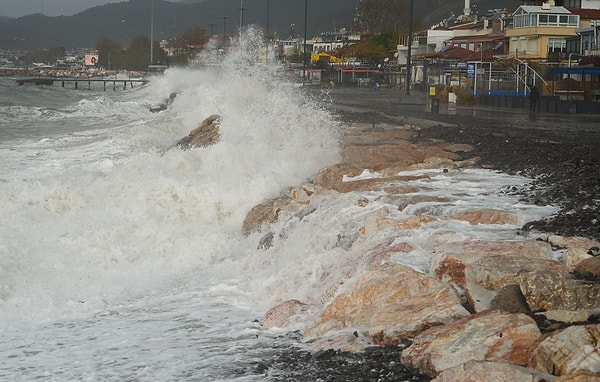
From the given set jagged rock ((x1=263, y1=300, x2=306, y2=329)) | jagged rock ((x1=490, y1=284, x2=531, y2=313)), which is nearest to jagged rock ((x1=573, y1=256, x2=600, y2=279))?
jagged rock ((x1=490, y1=284, x2=531, y2=313))

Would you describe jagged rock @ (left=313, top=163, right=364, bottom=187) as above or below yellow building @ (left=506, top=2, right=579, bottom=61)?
below

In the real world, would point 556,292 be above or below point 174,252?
above

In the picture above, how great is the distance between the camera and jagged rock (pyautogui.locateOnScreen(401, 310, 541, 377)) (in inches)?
236

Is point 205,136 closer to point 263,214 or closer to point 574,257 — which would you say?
point 263,214

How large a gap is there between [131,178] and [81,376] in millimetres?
10565

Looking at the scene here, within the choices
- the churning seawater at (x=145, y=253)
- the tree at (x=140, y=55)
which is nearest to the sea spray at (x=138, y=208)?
the churning seawater at (x=145, y=253)

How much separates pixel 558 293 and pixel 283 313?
2.77 metres

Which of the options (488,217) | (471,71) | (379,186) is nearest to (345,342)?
(488,217)

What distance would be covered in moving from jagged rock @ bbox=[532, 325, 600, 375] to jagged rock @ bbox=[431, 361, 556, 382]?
3.7 inches

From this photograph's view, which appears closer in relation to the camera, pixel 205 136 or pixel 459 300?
pixel 459 300

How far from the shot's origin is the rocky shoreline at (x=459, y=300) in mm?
5934

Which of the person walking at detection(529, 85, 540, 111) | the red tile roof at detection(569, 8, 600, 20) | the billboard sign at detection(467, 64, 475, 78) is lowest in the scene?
the person walking at detection(529, 85, 540, 111)

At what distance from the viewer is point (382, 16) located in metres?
104

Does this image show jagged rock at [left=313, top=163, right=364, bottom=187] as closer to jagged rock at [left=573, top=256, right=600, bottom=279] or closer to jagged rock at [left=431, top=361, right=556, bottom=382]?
jagged rock at [left=573, top=256, right=600, bottom=279]
